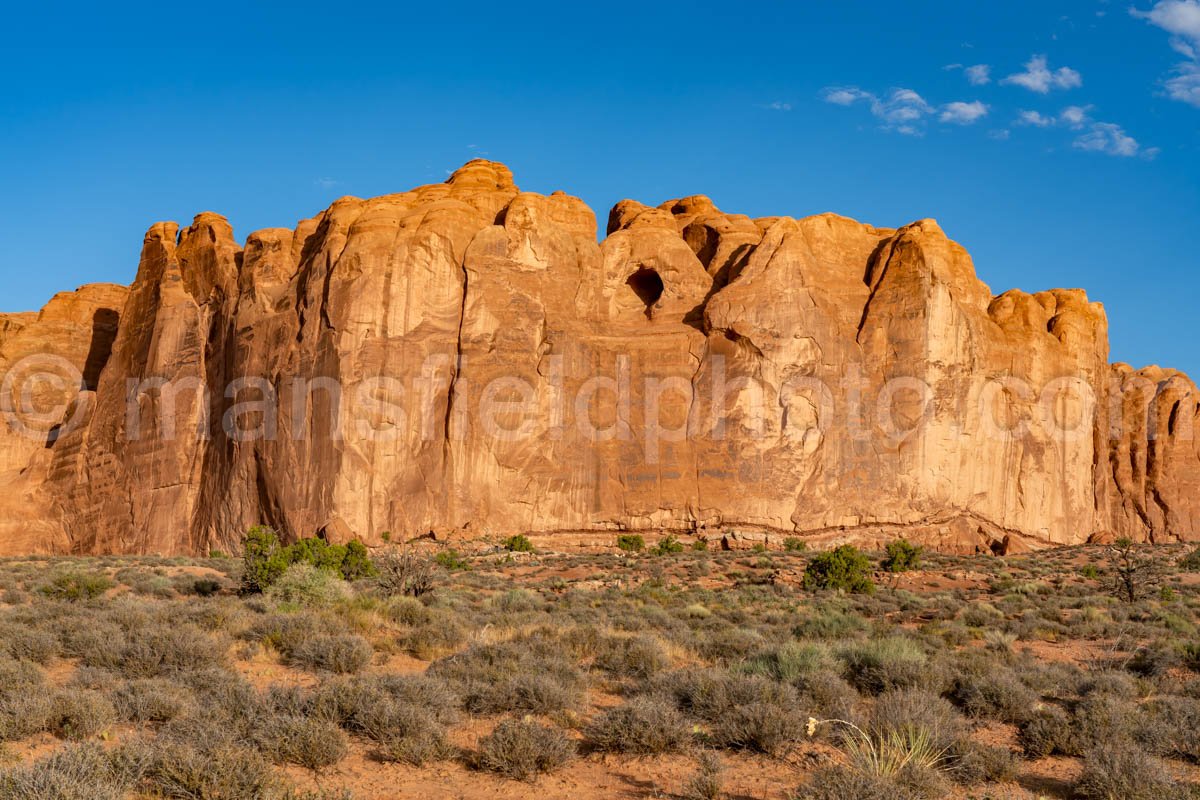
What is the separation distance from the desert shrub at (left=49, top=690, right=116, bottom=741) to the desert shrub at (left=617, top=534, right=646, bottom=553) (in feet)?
Answer: 104

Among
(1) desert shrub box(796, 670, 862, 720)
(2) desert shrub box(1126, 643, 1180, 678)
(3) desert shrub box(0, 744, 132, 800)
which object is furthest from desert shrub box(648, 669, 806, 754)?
(2) desert shrub box(1126, 643, 1180, 678)

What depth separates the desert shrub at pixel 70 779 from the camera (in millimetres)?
5504

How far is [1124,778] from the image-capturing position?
22.0 ft

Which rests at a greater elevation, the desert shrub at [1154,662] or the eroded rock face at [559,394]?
the eroded rock face at [559,394]

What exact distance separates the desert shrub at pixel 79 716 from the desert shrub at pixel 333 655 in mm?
2988

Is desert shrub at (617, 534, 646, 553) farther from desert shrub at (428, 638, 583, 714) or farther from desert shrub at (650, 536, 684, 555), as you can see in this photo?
desert shrub at (428, 638, 583, 714)

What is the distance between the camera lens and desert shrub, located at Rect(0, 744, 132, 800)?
18.1 feet

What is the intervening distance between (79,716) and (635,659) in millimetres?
6475

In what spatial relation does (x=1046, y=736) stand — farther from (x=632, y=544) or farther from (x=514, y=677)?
(x=632, y=544)

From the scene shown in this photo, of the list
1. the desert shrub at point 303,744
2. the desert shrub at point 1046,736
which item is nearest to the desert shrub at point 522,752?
the desert shrub at point 303,744

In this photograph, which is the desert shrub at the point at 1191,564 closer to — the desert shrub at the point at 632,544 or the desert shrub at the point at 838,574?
the desert shrub at the point at 838,574

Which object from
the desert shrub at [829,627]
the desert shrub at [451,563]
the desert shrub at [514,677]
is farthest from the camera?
the desert shrub at [451,563]

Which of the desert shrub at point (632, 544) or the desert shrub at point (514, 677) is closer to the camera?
the desert shrub at point (514, 677)

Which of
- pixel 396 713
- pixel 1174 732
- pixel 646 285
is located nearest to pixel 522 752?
pixel 396 713
